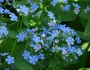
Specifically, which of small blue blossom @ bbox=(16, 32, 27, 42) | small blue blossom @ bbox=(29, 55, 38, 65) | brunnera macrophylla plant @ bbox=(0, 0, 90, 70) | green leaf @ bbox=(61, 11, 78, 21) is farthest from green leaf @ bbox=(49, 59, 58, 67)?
green leaf @ bbox=(61, 11, 78, 21)

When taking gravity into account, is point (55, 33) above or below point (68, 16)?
above

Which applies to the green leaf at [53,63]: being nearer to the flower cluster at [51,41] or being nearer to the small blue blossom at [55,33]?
the flower cluster at [51,41]

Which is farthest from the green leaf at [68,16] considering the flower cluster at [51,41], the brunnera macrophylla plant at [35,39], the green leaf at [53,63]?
the green leaf at [53,63]

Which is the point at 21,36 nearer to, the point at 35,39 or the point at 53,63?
the point at 35,39

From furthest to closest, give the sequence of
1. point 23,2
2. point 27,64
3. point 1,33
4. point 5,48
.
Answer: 1. point 5,48
2. point 23,2
3. point 27,64
4. point 1,33

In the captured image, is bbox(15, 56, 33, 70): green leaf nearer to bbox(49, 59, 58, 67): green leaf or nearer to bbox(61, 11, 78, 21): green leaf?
bbox(49, 59, 58, 67): green leaf

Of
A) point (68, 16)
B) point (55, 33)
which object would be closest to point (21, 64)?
point (55, 33)

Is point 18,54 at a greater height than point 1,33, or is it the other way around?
point 1,33

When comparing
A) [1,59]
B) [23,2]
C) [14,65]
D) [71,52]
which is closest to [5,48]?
[1,59]

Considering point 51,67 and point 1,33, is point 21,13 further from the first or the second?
point 51,67
